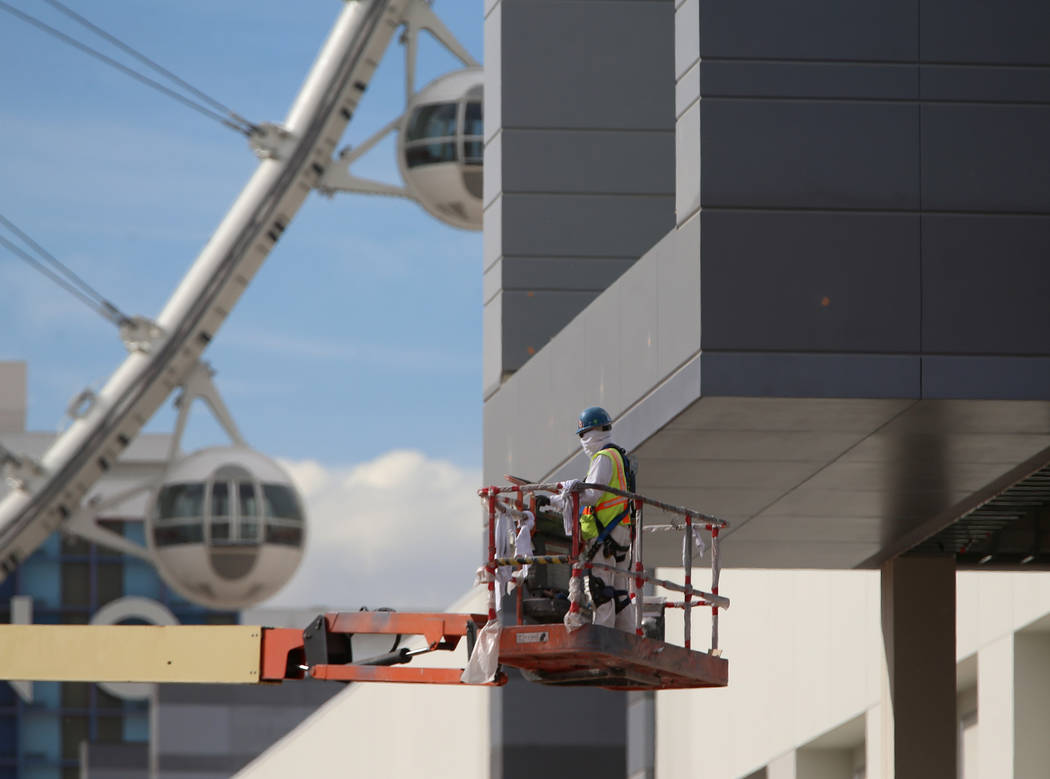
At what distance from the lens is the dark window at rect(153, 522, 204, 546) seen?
56875 mm

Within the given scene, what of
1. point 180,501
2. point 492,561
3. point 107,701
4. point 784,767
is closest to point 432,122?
point 180,501

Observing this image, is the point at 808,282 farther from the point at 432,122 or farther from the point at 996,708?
the point at 432,122

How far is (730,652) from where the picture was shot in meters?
35.6

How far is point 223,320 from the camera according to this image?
5581 centimetres

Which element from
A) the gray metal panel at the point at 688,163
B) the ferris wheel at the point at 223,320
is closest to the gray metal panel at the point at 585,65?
the gray metal panel at the point at 688,163

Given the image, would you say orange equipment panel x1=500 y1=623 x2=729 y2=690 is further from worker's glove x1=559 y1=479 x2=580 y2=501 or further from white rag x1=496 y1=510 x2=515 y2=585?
worker's glove x1=559 y1=479 x2=580 y2=501

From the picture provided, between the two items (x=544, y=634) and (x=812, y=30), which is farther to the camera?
(x=812, y=30)

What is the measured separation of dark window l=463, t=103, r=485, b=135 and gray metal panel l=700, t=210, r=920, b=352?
105ft

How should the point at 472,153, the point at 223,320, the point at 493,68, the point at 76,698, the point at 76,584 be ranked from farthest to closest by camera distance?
1. the point at 76,698
2. the point at 76,584
3. the point at 223,320
4. the point at 472,153
5. the point at 493,68

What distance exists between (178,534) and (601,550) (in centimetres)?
4406

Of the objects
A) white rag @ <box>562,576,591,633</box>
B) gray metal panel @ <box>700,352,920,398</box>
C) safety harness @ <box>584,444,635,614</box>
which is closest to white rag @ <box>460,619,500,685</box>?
white rag @ <box>562,576,591,633</box>

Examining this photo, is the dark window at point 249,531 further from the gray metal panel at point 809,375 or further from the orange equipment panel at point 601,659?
the orange equipment panel at point 601,659

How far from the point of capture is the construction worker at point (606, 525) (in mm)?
14180

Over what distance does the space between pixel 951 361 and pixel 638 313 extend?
306 cm
